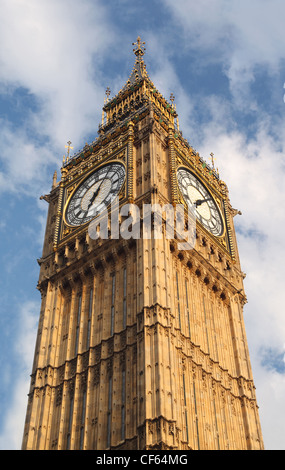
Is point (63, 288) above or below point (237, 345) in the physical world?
above

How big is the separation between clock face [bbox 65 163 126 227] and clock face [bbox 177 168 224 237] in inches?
158

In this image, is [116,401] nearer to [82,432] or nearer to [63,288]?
[82,432]

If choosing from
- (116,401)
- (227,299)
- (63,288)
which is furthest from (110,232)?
(116,401)

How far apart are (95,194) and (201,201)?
6.88 metres

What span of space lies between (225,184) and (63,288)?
16.1 meters

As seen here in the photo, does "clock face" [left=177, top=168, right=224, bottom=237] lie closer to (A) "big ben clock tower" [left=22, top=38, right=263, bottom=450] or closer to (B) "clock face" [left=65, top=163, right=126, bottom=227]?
(A) "big ben clock tower" [left=22, top=38, right=263, bottom=450]

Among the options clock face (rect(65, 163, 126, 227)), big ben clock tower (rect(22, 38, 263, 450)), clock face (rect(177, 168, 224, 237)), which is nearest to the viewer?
big ben clock tower (rect(22, 38, 263, 450))

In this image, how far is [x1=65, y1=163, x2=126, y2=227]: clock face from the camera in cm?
4929

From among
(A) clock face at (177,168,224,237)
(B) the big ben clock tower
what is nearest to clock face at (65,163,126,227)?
(B) the big ben clock tower

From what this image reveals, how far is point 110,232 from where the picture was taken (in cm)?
4672

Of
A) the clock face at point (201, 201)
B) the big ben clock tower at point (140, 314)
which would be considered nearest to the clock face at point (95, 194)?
the big ben clock tower at point (140, 314)

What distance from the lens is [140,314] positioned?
4062 centimetres

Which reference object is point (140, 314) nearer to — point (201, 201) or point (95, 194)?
point (95, 194)

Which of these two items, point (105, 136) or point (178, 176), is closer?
point (178, 176)
